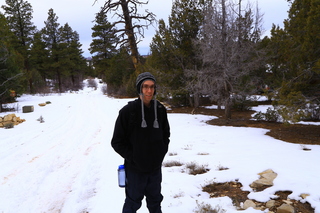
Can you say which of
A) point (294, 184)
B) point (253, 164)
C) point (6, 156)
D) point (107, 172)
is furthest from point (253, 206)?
point (6, 156)

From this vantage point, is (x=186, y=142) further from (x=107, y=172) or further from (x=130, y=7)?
(x=130, y=7)

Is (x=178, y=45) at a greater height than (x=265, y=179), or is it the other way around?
(x=178, y=45)

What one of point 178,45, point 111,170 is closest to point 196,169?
point 111,170

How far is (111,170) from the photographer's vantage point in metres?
4.95

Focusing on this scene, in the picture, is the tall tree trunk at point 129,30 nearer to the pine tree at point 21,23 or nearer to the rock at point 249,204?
the rock at point 249,204

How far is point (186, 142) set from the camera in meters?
7.31

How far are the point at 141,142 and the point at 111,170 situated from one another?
286 cm

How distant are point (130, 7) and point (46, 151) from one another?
6224 millimetres

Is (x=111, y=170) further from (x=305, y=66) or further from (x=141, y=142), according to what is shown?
(x=305, y=66)

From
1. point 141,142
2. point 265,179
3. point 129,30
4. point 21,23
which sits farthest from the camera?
point 21,23

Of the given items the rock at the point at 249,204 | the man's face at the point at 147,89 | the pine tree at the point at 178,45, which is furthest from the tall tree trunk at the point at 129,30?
the rock at the point at 249,204

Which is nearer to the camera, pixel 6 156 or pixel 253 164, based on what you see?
pixel 253 164

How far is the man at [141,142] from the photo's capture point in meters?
2.45

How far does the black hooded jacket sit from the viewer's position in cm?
245
